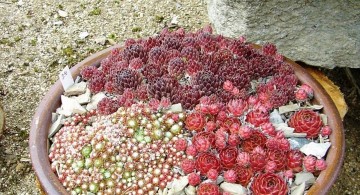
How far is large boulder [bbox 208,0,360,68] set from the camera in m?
1.94

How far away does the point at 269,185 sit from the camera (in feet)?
4.55

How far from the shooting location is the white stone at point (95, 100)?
1.66 m

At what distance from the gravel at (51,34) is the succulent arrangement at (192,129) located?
2.92 feet

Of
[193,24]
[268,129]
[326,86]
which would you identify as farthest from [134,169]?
[193,24]

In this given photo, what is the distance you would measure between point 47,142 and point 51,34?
1.41 meters

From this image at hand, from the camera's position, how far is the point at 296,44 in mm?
2082

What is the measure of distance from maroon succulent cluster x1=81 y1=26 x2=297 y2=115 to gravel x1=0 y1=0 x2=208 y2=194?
0.86m

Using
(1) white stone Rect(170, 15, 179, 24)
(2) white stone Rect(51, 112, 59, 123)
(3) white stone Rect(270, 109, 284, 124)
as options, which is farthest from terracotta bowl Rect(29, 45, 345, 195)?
(1) white stone Rect(170, 15, 179, 24)

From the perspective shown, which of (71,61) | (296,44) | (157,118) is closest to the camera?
(157,118)

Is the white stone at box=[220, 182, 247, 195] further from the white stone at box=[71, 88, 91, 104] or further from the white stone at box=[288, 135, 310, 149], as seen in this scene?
the white stone at box=[71, 88, 91, 104]

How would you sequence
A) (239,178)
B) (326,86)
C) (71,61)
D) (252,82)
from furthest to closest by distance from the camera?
(71,61) → (326,86) → (252,82) → (239,178)

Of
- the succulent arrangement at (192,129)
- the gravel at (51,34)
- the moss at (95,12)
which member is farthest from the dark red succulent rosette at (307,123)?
the moss at (95,12)

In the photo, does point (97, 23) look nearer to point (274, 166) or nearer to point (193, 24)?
point (193, 24)

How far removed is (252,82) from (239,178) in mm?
402
